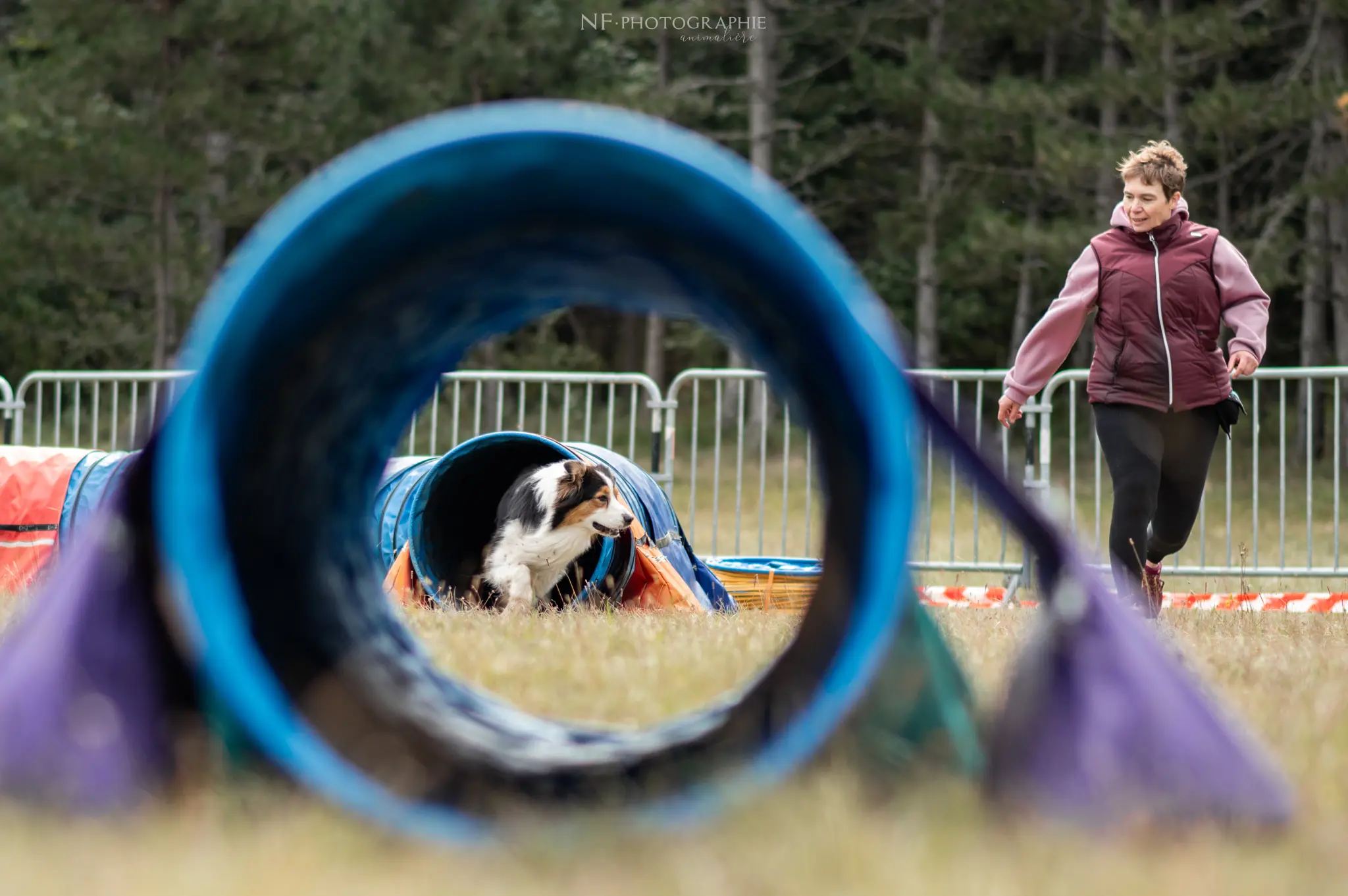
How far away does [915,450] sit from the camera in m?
2.15

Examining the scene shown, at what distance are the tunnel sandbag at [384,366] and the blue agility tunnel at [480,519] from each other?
9.48 ft

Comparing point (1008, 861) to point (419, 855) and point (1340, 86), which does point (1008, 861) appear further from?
point (1340, 86)

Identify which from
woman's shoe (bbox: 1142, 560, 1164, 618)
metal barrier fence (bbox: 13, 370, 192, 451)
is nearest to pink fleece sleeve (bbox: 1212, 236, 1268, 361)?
woman's shoe (bbox: 1142, 560, 1164, 618)

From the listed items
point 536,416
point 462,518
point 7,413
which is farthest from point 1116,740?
point 536,416

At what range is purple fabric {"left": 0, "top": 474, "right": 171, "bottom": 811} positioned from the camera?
2160 mm

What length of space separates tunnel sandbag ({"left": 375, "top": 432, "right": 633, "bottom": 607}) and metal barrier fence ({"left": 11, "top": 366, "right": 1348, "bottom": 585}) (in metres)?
0.45

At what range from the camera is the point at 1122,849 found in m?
1.96

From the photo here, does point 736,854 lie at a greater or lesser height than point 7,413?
lesser

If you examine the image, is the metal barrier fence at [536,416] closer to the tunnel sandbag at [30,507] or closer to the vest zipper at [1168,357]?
the tunnel sandbag at [30,507]

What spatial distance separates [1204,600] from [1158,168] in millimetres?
3403

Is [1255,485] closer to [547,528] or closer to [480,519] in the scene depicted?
[480,519]

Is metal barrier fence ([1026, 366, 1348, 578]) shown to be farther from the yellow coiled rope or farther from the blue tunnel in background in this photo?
the blue tunnel in background

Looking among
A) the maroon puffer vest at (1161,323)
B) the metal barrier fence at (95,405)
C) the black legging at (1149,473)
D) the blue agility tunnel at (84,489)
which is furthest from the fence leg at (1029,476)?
the blue agility tunnel at (84,489)

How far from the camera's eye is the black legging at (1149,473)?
4.89 metres
